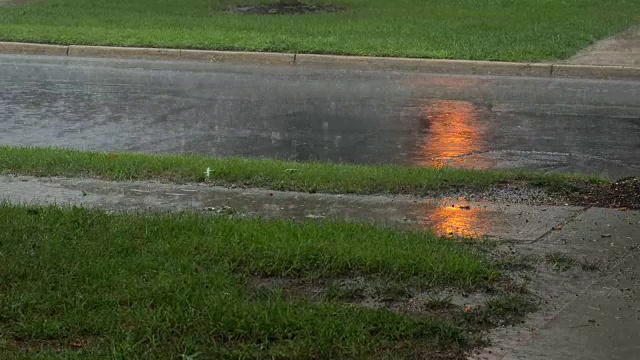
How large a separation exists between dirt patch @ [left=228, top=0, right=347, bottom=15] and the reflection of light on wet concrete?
12.3 meters

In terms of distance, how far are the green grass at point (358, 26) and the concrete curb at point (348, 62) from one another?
9.5 inches

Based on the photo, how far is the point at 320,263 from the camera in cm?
541

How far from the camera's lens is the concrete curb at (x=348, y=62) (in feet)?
44.7

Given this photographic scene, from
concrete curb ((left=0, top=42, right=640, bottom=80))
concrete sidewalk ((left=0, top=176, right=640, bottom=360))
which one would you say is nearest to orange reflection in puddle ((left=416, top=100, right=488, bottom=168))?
concrete sidewalk ((left=0, top=176, right=640, bottom=360))

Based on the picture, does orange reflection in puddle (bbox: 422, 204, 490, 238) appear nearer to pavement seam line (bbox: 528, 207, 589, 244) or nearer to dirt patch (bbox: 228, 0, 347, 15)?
pavement seam line (bbox: 528, 207, 589, 244)

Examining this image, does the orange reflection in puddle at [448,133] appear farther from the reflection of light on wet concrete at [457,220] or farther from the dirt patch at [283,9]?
the dirt patch at [283,9]

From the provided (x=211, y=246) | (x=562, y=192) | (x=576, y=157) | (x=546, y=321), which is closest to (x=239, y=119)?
(x=576, y=157)

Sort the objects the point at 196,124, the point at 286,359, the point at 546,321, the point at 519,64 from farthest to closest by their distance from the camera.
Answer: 1. the point at 519,64
2. the point at 196,124
3. the point at 546,321
4. the point at 286,359

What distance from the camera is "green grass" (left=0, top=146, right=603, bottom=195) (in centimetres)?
754

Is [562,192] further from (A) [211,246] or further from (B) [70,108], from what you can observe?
(B) [70,108]

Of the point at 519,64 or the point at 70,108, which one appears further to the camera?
the point at 519,64

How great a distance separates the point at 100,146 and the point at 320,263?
4.67m

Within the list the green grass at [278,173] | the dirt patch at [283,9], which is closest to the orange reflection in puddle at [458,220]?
the green grass at [278,173]

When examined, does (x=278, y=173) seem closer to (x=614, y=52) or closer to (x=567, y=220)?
(x=567, y=220)
